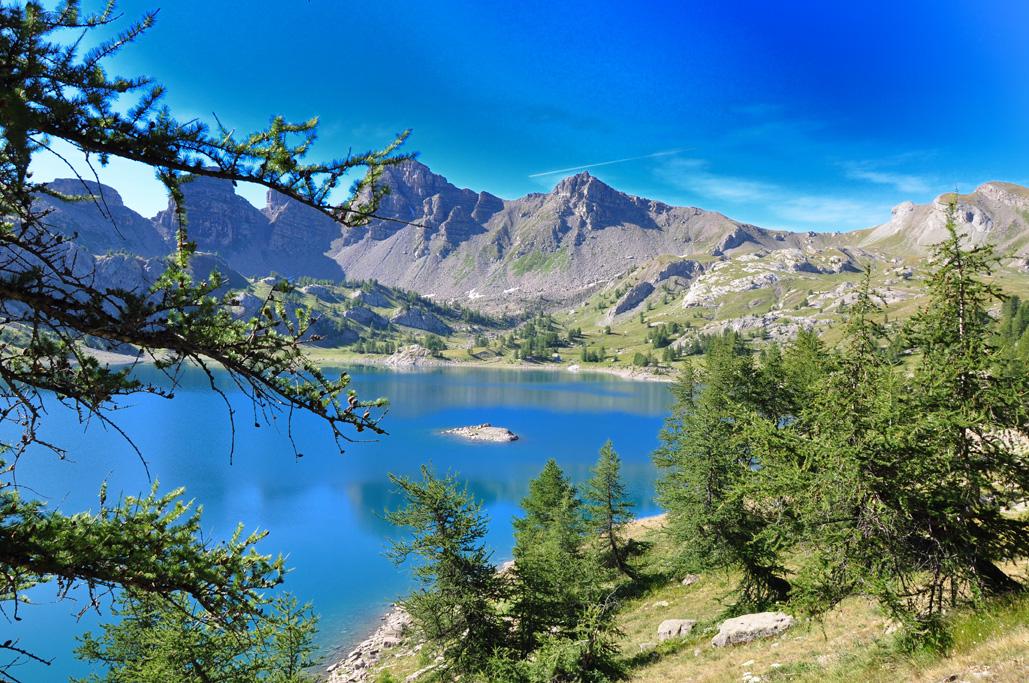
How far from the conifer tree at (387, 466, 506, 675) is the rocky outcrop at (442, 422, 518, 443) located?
222 ft

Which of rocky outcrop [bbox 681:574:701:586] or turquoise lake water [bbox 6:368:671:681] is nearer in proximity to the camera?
rocky outcrop [bbox 681:574:701:586]

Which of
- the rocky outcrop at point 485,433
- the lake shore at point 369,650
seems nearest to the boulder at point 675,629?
the lake shore at point 369,650

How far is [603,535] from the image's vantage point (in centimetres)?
3428

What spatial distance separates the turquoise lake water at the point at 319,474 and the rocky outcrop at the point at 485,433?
8.34 feet

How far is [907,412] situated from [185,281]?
1396cm

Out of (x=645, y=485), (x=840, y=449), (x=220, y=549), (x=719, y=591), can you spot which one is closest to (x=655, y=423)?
(x=645, y=485)

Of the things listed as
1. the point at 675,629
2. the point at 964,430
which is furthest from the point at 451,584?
the point at 964,430

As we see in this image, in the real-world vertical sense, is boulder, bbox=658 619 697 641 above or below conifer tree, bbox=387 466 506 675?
below

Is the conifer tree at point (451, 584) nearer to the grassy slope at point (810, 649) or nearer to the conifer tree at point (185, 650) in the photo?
the grassy slope at point (810, 649)

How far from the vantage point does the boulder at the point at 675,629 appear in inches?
862

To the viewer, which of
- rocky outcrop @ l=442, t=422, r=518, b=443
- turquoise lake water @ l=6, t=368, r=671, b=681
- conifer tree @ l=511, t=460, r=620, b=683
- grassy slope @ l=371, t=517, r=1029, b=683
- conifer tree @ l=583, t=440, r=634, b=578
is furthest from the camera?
rocky outcrop @ l=442, t=422, r=518, b=443

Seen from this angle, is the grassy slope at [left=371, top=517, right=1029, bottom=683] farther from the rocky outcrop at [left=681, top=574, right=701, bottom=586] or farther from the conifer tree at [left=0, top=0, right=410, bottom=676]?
the conifer tree at [left=0, top=0, right=410, bottom=676]

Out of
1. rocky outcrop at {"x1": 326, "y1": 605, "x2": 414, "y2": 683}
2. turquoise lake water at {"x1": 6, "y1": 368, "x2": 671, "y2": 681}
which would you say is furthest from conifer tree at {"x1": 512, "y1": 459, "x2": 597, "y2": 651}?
turquoise lake water at {"x1": 6, "y1": 368, "x2": 671, "y2": 681}

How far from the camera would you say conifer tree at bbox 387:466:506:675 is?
16891 mm
